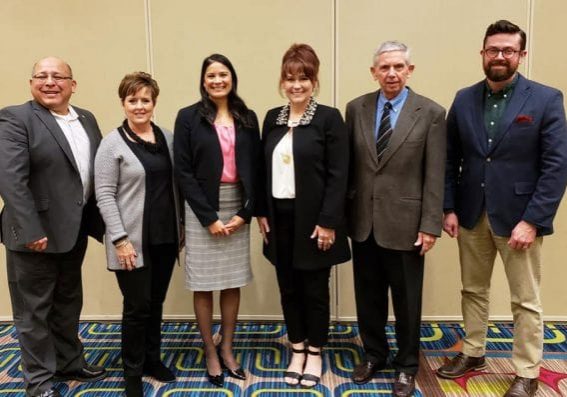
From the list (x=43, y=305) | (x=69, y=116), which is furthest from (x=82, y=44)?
(x=43, y=305)

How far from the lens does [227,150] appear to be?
2184mm

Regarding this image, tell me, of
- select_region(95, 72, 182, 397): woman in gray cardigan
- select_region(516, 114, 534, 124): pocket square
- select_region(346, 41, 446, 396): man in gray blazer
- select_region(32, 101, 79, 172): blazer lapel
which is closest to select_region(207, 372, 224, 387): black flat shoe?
select_region(95, 72, 182, 397): woman in gray cardigan

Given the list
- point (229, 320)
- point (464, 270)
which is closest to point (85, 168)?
point (229, 320)

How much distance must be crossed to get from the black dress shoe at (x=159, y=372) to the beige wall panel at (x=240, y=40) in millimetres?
1579

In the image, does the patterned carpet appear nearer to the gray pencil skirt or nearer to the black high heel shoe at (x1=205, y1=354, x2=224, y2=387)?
the black high heel shoe at (x1=205, y1=354, x2=224, y2=387)

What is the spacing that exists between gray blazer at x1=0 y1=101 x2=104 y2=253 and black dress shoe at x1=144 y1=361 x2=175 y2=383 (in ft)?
2.55

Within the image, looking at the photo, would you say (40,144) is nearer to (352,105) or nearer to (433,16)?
(352,105)

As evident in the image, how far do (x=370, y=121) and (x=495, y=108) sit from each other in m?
0.59

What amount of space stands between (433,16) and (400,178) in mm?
1364

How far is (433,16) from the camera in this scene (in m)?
2.84

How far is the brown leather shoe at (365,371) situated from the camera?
7.63 ft

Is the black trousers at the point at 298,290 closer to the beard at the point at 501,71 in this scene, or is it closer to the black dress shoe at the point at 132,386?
the black dress shoe at the point at 132,386

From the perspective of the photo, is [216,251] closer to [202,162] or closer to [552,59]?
[202,162]

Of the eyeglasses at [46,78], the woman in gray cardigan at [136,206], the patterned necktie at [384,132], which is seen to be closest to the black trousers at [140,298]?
the woman in gray cardigan at [136,206]
